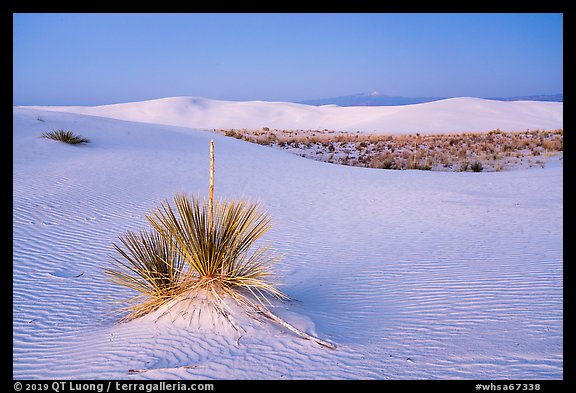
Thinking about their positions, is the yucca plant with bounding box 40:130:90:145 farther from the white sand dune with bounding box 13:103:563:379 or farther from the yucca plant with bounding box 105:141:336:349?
the yucca plant with bounding box 105:141:336:349

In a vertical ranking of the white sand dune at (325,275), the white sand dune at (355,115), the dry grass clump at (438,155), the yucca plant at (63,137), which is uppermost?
the white sand dune at (355,115)

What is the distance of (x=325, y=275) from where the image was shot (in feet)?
25.2

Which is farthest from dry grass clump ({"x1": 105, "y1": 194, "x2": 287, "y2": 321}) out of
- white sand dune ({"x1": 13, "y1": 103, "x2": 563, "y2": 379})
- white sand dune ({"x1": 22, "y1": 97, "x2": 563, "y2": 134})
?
white sand dune ({"x1": 22, "y1": 97, "x2": 563, "y2": 134})

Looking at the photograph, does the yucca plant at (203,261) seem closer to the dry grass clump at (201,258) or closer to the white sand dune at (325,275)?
the dry grass clump at (201,258)

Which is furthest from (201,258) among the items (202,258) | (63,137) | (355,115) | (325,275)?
(355,115)

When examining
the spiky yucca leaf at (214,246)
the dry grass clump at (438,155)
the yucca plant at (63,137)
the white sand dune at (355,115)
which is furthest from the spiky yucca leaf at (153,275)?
the white sand dune at (355,115)

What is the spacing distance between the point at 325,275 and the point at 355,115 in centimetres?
9174

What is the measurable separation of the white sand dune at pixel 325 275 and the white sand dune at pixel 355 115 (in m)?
50.3

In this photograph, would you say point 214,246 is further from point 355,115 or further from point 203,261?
point 355,115

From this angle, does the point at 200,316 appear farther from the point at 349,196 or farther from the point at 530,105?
the point at 530,105

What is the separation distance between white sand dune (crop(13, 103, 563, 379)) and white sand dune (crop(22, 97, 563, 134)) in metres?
50.3

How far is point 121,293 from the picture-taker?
679cm

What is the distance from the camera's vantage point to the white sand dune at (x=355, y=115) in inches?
2872
